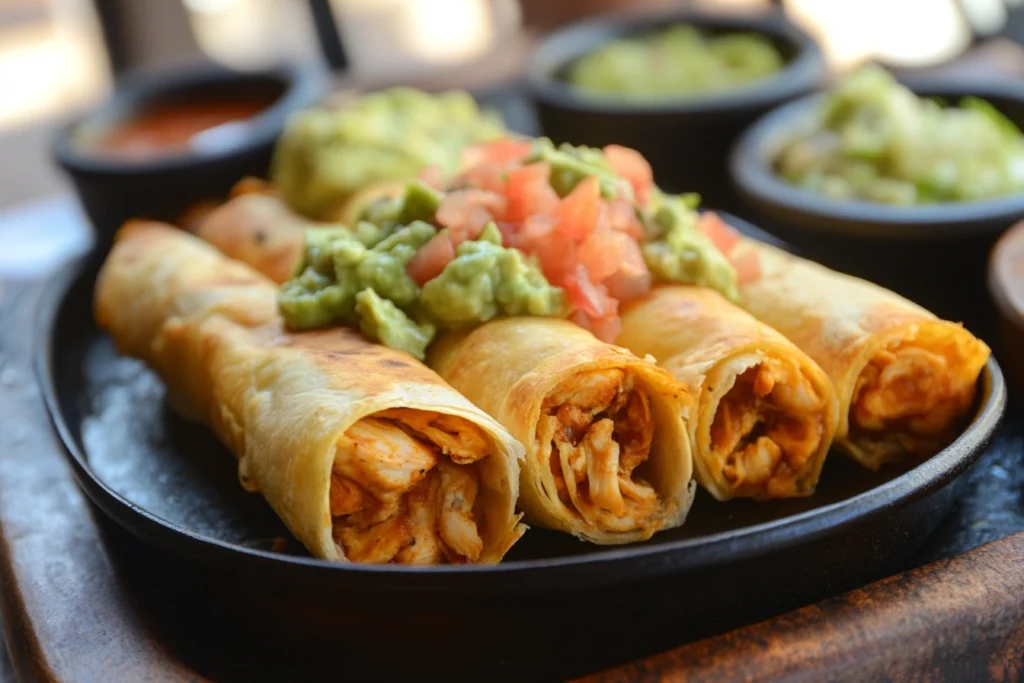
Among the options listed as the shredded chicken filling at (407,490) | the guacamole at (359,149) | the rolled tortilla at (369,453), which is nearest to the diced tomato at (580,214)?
the rolled tortilla at (369,453)

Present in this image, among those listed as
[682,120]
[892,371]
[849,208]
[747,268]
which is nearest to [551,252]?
[747,268]

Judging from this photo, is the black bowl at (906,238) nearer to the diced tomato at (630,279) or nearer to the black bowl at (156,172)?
the diced tomato at (630,279)

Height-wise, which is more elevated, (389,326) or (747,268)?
(389,326)

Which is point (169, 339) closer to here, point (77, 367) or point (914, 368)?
point (77, 367)

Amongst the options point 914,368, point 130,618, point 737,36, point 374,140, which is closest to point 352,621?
point 130,618

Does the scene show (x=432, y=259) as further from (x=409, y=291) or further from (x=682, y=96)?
(x=682, y=96)

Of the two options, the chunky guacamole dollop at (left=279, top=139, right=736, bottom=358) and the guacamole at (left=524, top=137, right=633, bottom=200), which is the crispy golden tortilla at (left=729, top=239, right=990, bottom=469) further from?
the guacamole at (left=524, top=137, right=633, bottom=200)

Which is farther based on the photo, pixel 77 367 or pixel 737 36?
pixel 737 36
